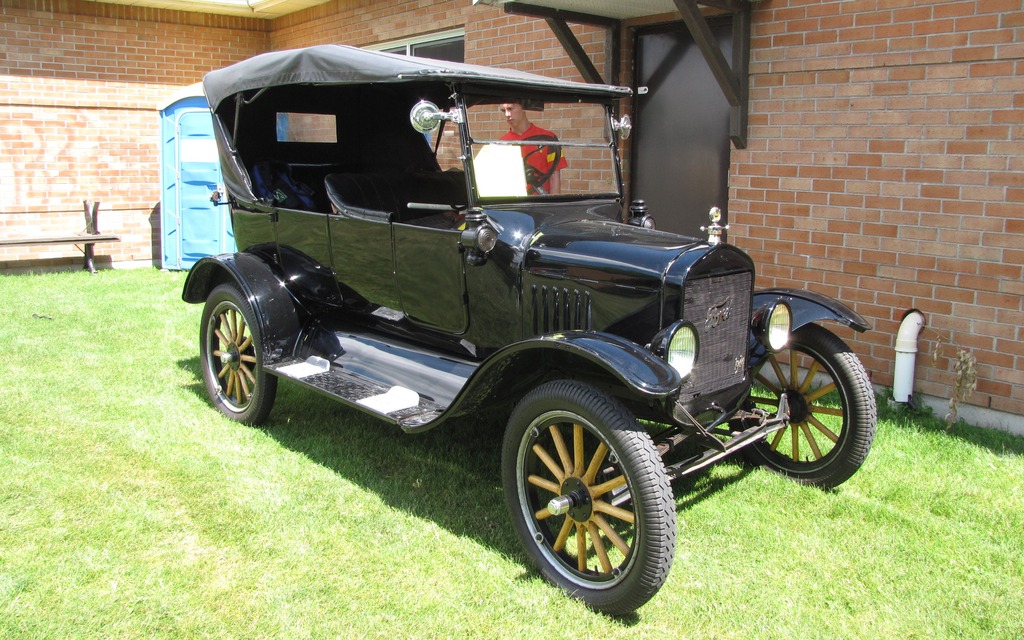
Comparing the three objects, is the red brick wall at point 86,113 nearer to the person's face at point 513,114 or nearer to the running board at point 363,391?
the running board at point 363,391

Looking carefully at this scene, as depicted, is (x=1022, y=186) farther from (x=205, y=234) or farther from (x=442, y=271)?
(x=205, y=234)

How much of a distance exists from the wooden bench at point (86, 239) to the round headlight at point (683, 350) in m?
8.44

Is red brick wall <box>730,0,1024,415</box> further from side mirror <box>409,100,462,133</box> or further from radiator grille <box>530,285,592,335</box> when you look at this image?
side mirror <box>409,100,462,133</box>

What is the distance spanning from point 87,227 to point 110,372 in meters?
5.12

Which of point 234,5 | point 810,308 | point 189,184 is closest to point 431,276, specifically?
point 810,308

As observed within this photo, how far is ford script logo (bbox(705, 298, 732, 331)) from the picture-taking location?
11.1 feet

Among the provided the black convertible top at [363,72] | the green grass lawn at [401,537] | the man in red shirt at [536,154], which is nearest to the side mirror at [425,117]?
the black convertible top at [363,72]

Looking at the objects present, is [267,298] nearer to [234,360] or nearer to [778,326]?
[234,360]

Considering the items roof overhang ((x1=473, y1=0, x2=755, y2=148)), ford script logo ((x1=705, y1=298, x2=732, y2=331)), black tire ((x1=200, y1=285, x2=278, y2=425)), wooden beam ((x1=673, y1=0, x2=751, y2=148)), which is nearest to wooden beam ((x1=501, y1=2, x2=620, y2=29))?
roof overhang ((x1=473, y1=0, x2=755, y2=148))

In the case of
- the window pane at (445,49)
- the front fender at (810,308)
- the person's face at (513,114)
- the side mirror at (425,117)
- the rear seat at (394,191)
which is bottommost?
the front fender at (810,308)

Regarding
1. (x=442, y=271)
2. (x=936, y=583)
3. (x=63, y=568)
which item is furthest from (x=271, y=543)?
(x=936, y=583)

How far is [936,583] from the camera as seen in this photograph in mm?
3115

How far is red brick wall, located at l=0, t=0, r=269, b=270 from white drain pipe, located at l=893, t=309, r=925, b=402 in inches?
337

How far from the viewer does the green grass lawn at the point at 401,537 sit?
289 centimetres
